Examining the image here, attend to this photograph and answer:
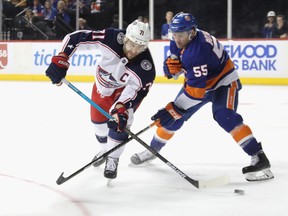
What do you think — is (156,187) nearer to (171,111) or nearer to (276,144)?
(171,111)

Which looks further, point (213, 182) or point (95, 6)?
point (95, 6)

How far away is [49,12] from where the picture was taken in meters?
10.6

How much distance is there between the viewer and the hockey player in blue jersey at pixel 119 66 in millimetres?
2770

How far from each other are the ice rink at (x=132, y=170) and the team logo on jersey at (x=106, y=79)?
0.51 m

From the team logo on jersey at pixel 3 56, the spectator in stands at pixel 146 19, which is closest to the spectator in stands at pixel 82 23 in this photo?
the spectator in stands at pixel 146 19

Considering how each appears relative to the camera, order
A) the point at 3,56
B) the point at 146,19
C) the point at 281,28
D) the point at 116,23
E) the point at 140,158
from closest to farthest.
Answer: the point at 140,158, the point at 281,28, the point at 3,56, the point at 146,19, the point at 116,23

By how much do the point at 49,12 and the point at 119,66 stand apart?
803 centimetres

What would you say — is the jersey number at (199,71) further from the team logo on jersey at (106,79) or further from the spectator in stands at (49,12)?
the spectator in stands at (49,12)

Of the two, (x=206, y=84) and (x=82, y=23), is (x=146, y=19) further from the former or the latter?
(x=206, y=84)

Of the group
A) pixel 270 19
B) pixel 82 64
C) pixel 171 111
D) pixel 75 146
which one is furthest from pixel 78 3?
pixel 171 111

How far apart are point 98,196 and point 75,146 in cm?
127


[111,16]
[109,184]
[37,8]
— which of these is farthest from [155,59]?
[109,184]

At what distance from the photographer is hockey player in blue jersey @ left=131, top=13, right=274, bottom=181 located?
2781mm

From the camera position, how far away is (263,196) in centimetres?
260
